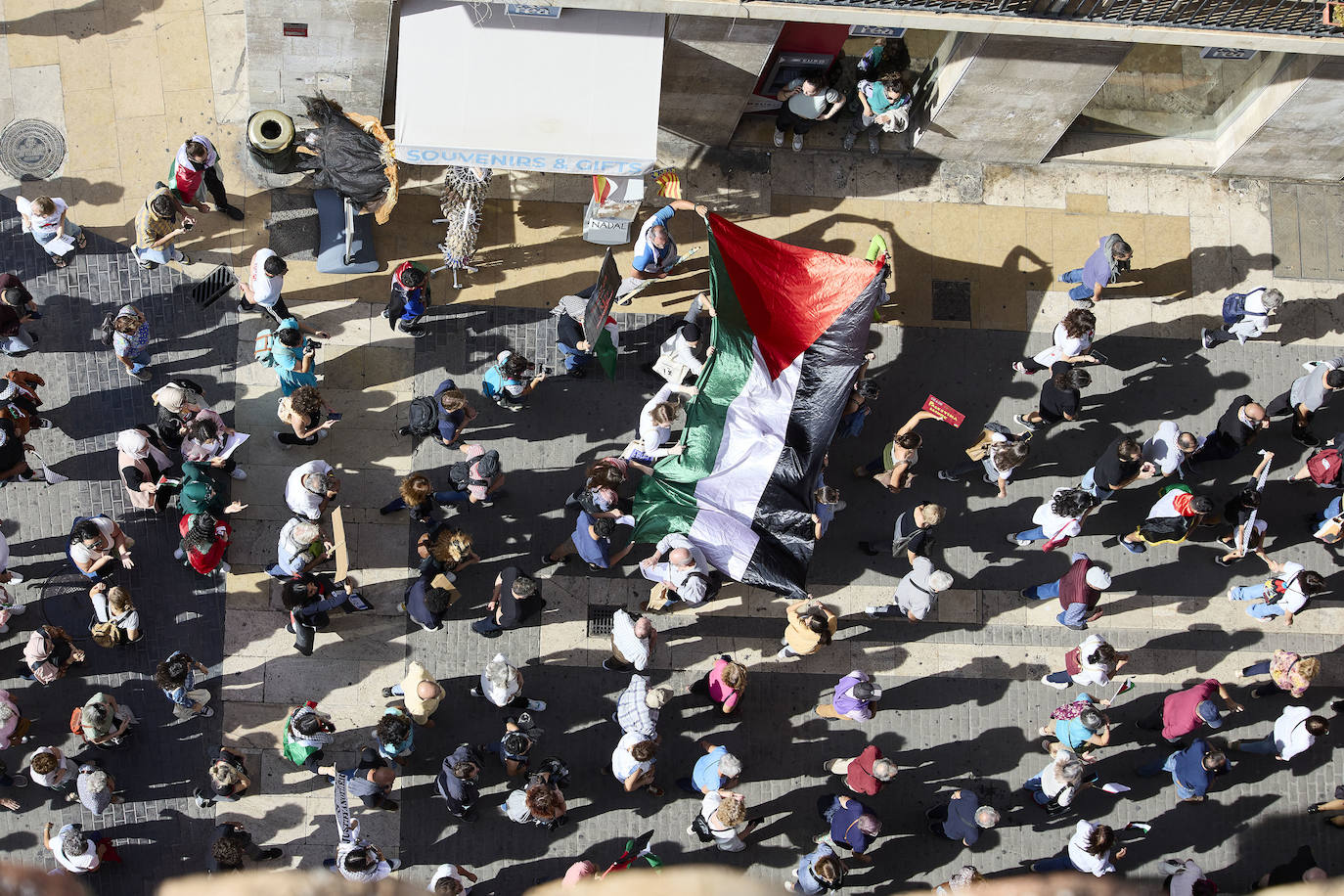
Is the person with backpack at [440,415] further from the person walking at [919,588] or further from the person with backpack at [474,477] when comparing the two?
the person walking at [919,588]

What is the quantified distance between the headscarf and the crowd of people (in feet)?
0.08

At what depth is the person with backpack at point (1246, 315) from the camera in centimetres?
1366

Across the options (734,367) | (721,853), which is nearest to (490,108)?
(734,367)

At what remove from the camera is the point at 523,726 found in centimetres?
1255

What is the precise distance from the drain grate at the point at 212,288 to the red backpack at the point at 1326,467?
13314mm

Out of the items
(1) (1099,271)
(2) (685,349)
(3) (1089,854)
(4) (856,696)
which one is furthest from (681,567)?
(1) (1099,271)

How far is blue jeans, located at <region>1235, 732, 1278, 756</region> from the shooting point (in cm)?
1334

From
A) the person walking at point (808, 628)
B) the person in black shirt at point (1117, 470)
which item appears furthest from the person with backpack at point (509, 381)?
the person in black shirt at point (1117, 470)

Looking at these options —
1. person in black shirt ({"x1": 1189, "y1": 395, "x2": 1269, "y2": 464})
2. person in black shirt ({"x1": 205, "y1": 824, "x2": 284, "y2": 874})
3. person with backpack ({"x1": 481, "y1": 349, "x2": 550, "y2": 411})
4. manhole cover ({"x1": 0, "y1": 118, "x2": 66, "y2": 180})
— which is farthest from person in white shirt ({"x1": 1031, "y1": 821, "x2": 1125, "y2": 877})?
manhole cover ({"x1": 0, "y1": 118, "x2": 66, "y2": 180})

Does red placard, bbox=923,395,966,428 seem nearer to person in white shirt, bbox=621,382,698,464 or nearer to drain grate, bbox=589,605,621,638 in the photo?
person in white shirt, bbox=621,382,698,464

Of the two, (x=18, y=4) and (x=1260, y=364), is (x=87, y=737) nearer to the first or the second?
(x=18, y=4)

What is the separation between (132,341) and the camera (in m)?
12.4

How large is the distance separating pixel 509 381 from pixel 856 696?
519 centimetres

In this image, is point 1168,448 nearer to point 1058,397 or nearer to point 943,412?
point 1058,397
